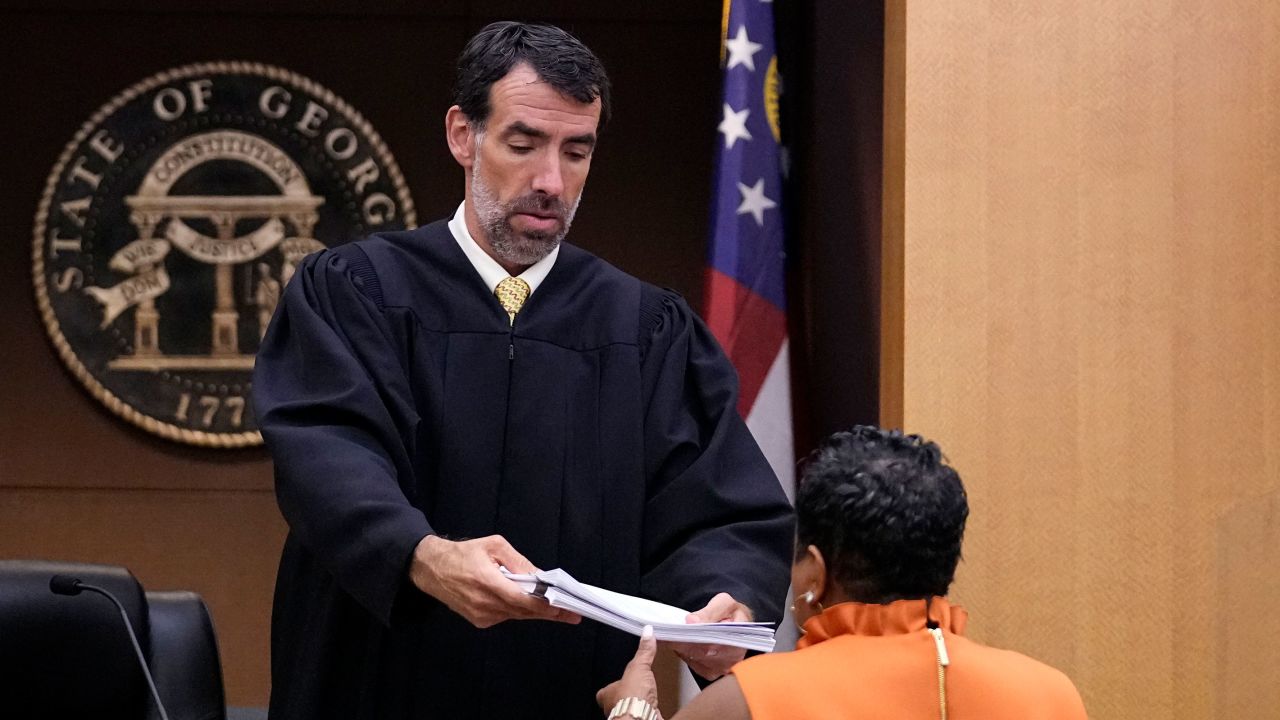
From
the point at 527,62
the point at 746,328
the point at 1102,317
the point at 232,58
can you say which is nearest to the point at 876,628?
the point at 527,62

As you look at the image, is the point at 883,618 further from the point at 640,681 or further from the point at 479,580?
the point at 479,580

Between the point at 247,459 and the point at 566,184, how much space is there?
2.99 m

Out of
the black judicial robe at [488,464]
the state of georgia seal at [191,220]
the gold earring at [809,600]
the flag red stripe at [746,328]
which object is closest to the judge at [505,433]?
the black judicial robe at [488,464]

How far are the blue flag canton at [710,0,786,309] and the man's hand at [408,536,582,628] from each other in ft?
6.86

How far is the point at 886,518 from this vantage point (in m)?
1.87

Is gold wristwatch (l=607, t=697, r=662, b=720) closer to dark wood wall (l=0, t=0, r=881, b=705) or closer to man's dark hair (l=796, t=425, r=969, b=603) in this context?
man's dark hair (l=796, t=425, r=969, b=603)

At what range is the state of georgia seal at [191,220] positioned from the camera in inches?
197

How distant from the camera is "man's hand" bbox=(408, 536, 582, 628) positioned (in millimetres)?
1801

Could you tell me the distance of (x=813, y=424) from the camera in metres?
4.21

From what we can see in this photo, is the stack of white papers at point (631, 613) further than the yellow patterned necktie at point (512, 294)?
No

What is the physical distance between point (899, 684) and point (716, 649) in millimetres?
311

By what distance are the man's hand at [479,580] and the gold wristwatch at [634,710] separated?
12cm

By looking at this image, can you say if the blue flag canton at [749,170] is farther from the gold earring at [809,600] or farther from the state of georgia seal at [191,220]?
the gold earring at [809,600]

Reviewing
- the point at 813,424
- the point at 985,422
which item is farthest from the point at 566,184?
the point at 813,424
